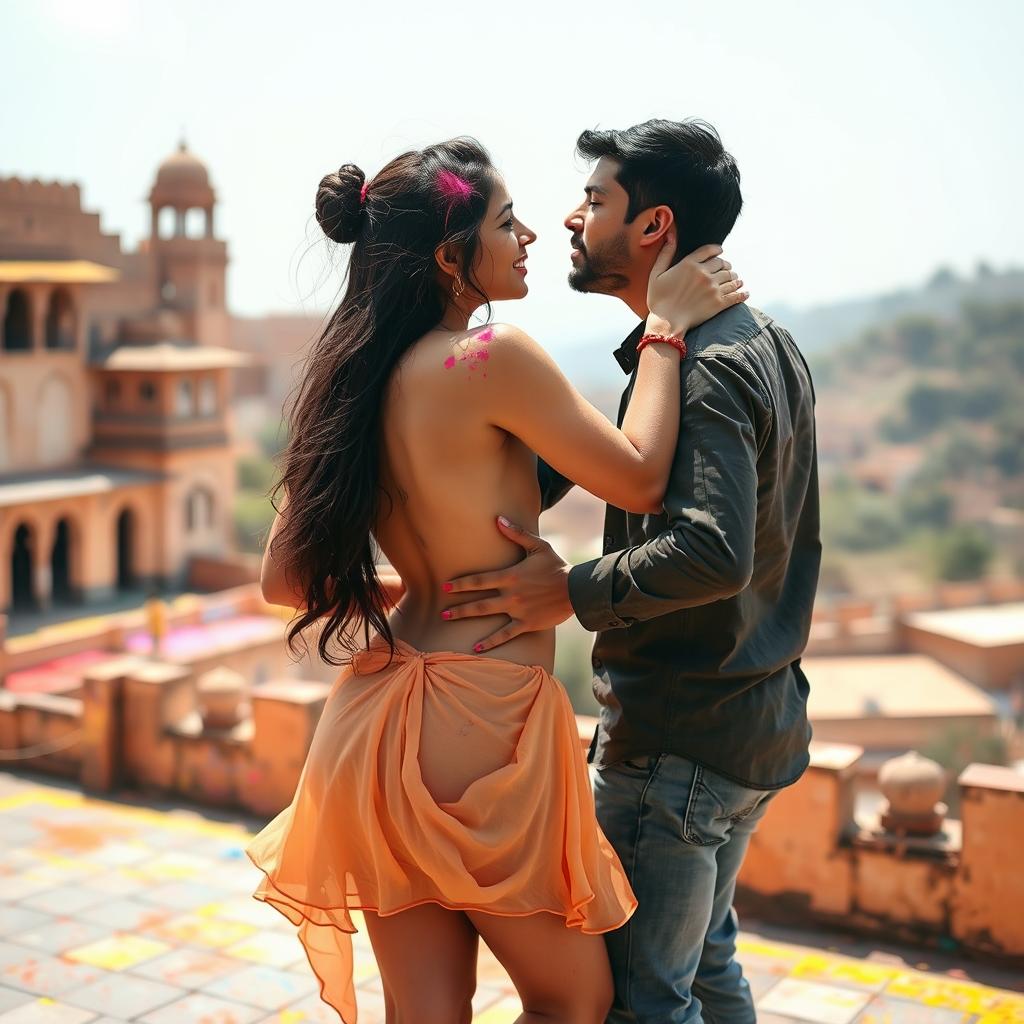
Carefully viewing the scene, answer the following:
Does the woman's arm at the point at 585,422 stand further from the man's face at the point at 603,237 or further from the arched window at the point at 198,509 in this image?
the arched window at the point at 198,509

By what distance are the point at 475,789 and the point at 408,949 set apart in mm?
337

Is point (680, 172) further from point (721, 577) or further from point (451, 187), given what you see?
point (721, 577)

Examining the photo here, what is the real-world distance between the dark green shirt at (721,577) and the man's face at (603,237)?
131mm

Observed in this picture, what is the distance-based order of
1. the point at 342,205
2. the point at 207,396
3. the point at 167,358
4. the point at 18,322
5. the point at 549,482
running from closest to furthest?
the point at 342,205
the point at 549,482
the point at 18,322
the point at 167,358
the point at 207,396

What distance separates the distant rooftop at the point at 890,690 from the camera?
88.3ft

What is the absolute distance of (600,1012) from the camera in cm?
270

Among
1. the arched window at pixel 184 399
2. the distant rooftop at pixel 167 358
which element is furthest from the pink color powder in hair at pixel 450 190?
the arched window at pixel 184 399

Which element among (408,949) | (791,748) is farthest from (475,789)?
(791,748)

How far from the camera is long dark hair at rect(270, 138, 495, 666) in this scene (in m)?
2.65

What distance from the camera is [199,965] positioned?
191 inches

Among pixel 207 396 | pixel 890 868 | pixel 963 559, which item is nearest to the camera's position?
pixel 890 868

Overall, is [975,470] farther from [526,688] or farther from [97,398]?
[526,688]

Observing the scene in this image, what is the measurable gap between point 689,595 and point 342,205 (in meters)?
1.00

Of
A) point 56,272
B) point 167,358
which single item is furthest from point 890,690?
point 56,272
